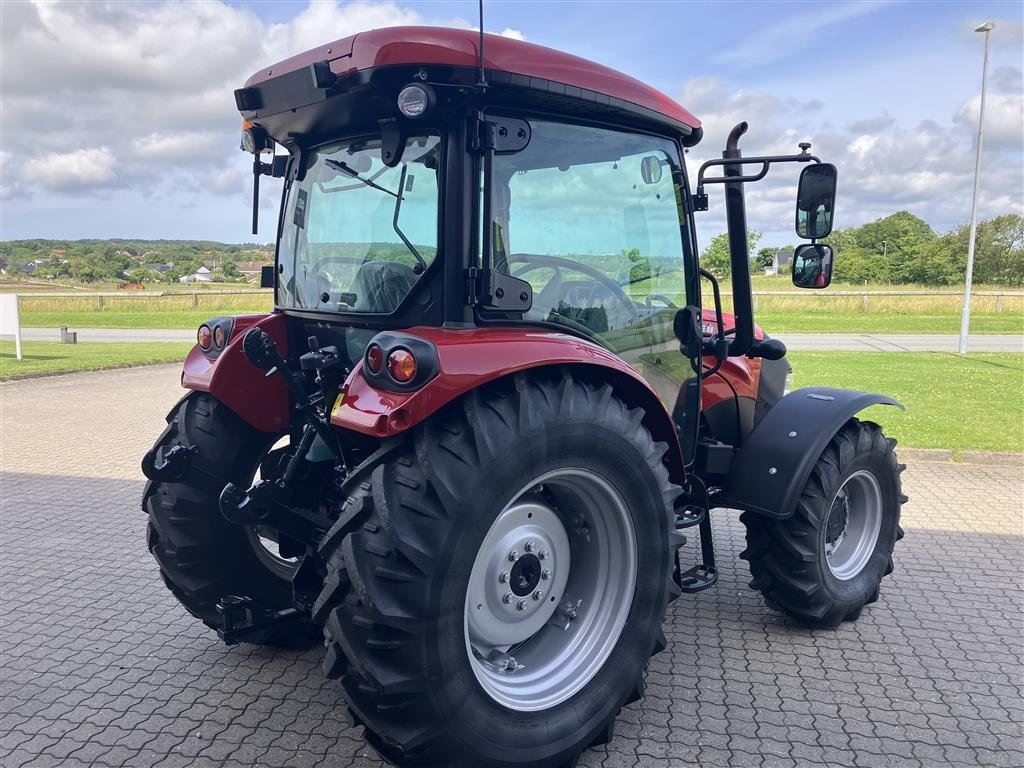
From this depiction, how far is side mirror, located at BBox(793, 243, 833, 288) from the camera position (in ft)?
10.9

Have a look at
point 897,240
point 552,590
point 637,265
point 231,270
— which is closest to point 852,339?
point 231,270

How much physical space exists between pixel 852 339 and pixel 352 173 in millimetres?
19592

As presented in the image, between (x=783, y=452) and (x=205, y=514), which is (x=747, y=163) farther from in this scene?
(x=205, y=514)

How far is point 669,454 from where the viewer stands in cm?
315

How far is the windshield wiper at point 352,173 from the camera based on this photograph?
2854 mm

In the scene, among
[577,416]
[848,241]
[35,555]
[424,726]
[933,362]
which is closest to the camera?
[424,726]

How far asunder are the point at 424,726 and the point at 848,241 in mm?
67931

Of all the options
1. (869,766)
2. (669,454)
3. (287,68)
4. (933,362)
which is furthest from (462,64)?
(933,362)

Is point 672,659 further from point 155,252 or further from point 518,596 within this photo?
point 155,252

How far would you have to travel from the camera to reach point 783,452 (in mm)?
3705

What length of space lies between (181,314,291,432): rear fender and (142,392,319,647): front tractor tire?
81 millimetres

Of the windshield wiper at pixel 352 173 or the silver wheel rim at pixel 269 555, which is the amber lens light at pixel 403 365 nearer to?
the windshield wiper at pixel 352 173

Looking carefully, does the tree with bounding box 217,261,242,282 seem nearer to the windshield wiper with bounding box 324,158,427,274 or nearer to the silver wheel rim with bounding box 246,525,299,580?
the silver wheel rim with bounding box 246,525,299,580

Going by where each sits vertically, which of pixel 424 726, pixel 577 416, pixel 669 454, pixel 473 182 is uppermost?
pixel 473 182
